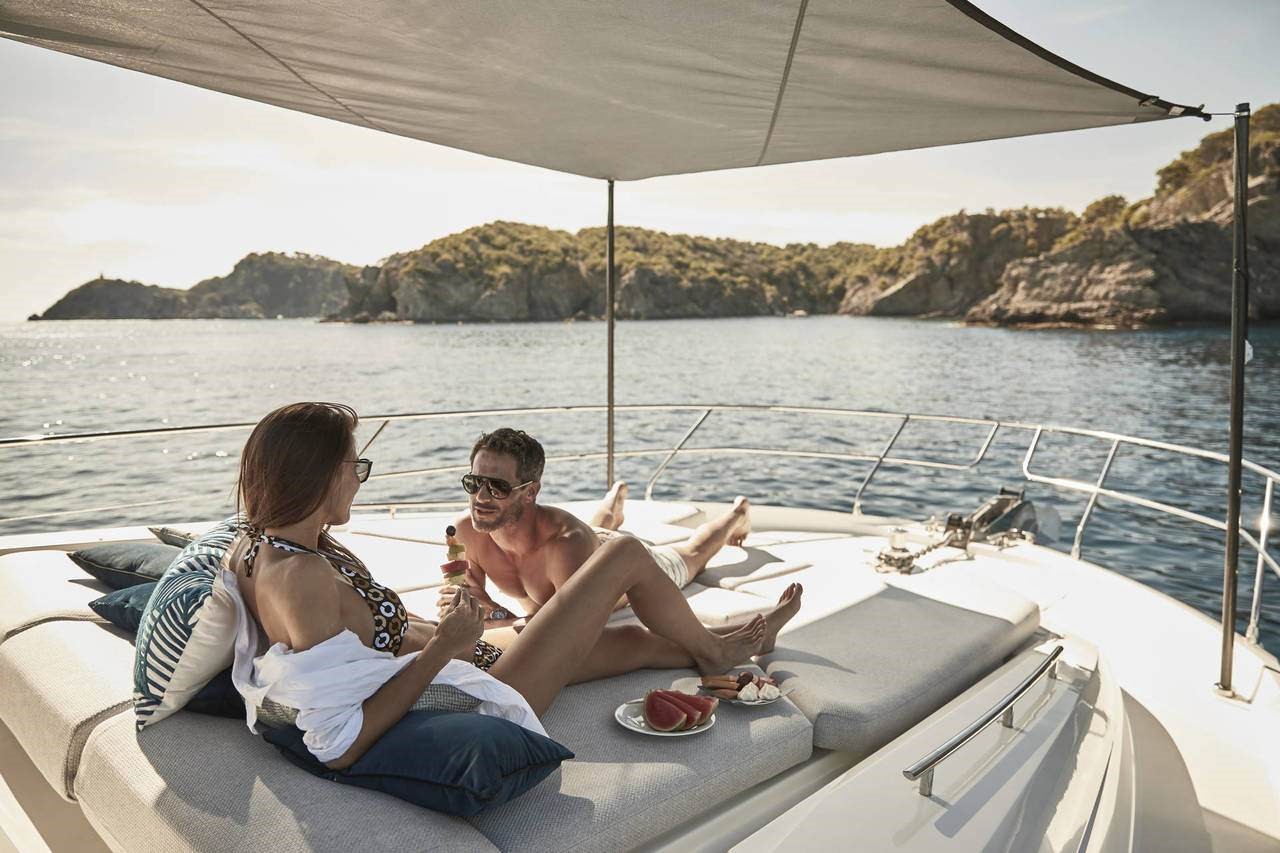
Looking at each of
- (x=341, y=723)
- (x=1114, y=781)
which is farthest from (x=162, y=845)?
(x=1114, y=781)

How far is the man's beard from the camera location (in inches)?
89.2

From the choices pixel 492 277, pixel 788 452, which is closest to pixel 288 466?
pixel 788 452

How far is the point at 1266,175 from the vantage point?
32.1 m

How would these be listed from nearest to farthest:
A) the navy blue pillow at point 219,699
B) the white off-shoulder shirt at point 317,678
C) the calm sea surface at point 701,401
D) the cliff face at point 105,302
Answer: the white off-shoulder shirt at point 317,678 < the navy blue pillow at point 219,699 < the calm sea surface at point 701,401 < the cliff face at point 105,302

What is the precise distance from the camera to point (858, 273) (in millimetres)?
45812

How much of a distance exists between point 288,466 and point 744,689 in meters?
1.07

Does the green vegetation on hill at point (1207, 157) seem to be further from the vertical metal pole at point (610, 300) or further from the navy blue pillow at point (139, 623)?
the navy blue pillow at point (139, 623)

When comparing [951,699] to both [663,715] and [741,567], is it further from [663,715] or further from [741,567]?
[741,567]

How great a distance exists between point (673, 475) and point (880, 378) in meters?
17.7

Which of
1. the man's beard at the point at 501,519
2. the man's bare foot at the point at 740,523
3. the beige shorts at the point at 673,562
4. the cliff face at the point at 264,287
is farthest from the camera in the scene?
the cliff face at the point at 264,287

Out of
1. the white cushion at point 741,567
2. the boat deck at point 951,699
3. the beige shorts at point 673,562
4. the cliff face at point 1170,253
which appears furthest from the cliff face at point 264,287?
the beige shorts at point 673,562

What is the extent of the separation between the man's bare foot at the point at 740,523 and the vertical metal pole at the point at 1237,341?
153 centimetres

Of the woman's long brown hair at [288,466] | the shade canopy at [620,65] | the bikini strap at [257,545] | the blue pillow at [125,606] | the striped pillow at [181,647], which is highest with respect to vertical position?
the shade canopy at [620,65]

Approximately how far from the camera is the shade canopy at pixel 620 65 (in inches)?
73.1
